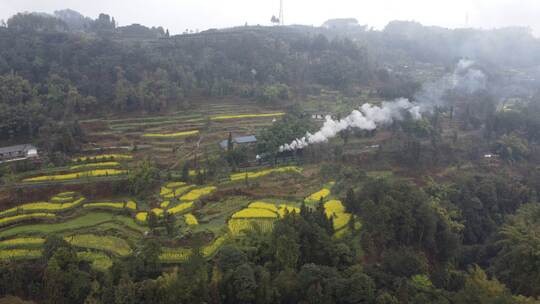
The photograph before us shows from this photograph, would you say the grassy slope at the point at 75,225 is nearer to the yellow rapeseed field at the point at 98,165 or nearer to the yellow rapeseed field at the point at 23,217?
the yellow rapeseed field at the point at 23,217

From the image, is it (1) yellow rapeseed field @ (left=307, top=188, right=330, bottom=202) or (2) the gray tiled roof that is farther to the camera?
(2) the gray tiled roof

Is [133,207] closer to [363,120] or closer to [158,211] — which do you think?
[158,211]

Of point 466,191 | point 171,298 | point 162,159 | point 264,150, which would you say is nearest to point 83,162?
point 162,159

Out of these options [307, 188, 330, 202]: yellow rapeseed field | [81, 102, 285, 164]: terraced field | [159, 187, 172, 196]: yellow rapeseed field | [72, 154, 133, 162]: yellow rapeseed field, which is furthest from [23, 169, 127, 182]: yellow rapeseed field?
[307, 188, 330, 202]: yellow rapeseed field

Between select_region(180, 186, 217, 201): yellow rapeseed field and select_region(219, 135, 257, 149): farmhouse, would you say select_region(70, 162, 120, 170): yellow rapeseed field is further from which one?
select_region(219, 135, 257, 149): farmhouse

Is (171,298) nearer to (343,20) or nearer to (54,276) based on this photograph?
(54,276)

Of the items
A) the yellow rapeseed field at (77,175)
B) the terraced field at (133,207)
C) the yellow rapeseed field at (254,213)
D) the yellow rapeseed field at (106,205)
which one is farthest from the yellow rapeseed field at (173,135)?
the yellow rapeseed field at (254,213)

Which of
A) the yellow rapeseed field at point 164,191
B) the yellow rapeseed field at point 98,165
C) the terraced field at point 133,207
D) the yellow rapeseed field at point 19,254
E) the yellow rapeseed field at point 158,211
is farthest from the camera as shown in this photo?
the yellow rapeseed field at point 98,165
